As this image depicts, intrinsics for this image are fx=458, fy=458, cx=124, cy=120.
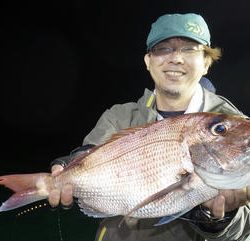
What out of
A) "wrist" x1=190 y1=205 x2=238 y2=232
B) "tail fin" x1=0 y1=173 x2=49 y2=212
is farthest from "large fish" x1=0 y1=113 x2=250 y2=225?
"wrist" x1=190 y1=205 x2=238 y2=232

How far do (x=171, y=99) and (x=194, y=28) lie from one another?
1.66ft

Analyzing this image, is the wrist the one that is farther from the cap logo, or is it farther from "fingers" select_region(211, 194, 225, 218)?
the cap logo

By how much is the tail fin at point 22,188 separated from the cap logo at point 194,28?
1407 millimetres

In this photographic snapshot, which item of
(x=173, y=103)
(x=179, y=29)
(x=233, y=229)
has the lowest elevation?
(x=233, y=229)

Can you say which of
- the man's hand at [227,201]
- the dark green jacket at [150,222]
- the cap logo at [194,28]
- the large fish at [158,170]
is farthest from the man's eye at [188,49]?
the man's hand at [227,201]

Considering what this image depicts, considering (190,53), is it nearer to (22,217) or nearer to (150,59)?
(150,59)

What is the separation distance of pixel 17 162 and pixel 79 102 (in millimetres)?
8800

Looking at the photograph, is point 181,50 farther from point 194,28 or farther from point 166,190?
point 166,190

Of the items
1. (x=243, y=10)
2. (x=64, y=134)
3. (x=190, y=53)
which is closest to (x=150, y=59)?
(x=190, y=53)

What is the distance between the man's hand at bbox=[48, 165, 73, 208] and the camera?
248cm

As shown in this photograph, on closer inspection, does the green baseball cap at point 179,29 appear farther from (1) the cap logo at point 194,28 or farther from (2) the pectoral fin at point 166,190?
(2) the pectoral fin at point 166,190

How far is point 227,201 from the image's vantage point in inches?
92.4

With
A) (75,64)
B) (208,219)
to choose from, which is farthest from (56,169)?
(75,64)

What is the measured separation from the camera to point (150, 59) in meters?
3.21
